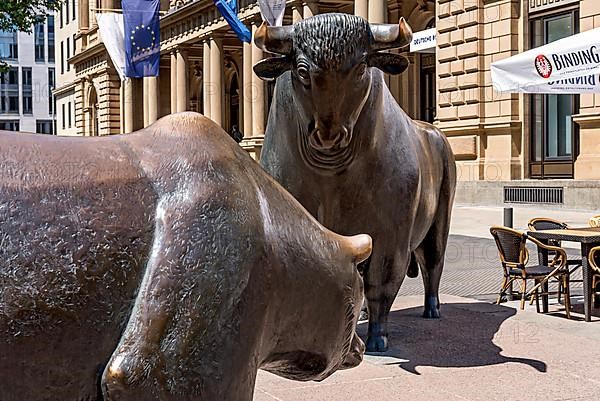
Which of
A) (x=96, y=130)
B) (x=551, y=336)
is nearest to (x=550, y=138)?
(x=551, y=336)

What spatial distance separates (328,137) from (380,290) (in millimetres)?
1567

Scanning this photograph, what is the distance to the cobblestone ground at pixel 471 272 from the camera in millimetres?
10344

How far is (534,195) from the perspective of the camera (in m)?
23.7

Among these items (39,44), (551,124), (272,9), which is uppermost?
(39,44)

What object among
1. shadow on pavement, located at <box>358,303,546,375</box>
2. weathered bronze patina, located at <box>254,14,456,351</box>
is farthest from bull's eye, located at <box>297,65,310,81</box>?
shadow on pavement, located at <box>358,303,546,375</box>

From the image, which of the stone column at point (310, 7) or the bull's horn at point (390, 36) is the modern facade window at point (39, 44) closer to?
the stone column at point (310, 7)

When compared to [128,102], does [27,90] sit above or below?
above

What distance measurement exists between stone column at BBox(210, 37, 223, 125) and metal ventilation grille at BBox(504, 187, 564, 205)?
22689mm

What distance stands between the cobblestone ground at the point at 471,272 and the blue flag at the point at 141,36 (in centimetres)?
1588

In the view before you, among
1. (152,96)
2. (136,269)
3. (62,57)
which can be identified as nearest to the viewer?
(136,269)

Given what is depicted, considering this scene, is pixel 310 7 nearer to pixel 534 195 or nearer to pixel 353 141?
pixel 534 195

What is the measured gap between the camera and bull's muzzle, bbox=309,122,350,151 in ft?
15.0

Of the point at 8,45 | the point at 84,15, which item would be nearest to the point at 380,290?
the point at 84,15

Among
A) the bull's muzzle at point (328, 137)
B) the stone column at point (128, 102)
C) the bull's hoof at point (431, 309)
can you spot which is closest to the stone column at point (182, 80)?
the stone column at point (128, 102)
